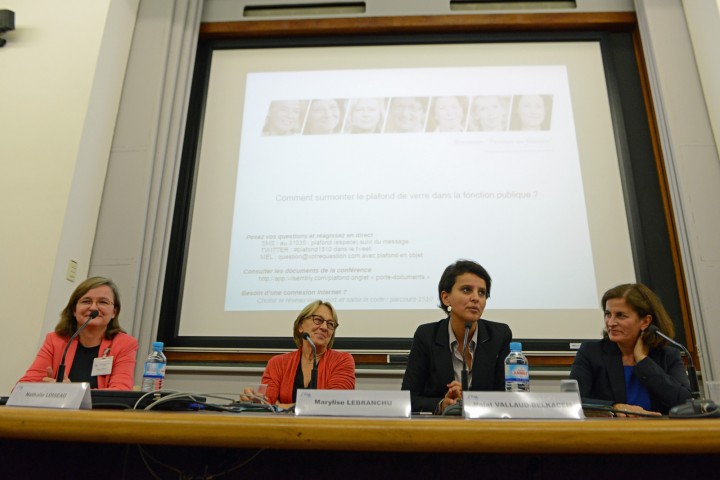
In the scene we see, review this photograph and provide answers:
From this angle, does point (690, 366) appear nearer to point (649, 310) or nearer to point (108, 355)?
point (649, 310)

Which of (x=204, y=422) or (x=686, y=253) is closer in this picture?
(x=204, y=422)

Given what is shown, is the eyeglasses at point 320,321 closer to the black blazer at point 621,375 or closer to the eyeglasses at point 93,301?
the eyeglasses at point 93,301

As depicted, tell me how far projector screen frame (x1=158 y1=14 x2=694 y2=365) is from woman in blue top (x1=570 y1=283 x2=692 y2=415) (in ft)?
2.89

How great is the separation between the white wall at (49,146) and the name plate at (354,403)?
2225 millimetres

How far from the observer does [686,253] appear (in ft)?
9.47

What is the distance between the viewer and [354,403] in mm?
936

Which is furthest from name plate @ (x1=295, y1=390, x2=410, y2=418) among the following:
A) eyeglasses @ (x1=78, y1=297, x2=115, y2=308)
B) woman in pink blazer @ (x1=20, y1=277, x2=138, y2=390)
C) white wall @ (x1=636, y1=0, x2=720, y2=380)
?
white wall @ (x1=636, y1=0, x2=720, y2=380)

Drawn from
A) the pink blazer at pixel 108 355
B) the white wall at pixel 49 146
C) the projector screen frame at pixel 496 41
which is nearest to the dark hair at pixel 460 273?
the projector screen frame at pixel 496 41

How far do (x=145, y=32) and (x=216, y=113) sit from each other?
0.68m

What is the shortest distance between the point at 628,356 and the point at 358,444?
5.20 ft

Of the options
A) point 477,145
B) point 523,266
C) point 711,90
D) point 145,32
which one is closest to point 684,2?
point 711,90

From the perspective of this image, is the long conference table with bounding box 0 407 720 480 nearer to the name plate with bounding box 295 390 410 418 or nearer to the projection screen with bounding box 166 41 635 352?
the name plate with bounding box 295 390 410 418

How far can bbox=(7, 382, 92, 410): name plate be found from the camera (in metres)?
0.98

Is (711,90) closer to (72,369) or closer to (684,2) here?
(684,2)
